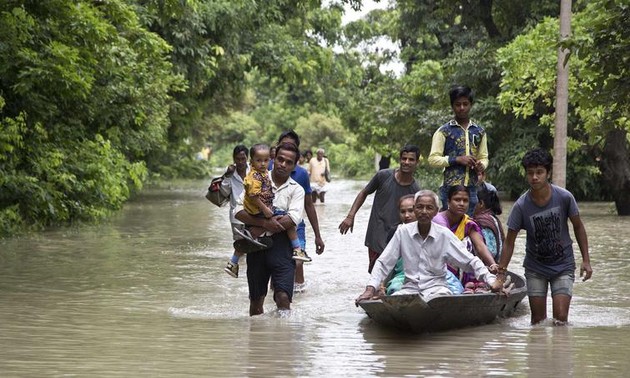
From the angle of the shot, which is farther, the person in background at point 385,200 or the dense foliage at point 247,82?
the dense foliage at point 247,82

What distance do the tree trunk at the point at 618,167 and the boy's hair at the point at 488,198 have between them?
18042 mm

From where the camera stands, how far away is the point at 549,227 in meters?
9.89

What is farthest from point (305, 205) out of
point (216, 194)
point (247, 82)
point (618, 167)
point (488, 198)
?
point (247, 82)

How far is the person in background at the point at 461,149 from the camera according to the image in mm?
11609

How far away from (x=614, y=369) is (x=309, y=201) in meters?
4.34

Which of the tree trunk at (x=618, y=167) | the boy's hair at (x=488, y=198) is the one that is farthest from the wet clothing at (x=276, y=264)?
the tree trunk at (x=618, y=167)

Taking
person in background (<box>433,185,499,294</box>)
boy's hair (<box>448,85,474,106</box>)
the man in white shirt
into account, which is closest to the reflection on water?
the man in white shirt

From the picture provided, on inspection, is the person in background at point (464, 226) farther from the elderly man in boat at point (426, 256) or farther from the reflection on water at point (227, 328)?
the elderly man in boat at point (426, 256)

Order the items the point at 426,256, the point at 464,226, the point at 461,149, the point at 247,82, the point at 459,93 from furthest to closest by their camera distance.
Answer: the point at 247,82
the point at 461,149
the point at 459,93
the point at 464,226
the point at 426,256

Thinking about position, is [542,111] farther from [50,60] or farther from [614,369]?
[614,369]

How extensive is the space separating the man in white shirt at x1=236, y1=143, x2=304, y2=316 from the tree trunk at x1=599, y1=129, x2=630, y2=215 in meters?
20.0

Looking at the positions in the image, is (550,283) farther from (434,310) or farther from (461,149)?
(461,149)

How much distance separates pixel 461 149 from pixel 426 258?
8.03 ft

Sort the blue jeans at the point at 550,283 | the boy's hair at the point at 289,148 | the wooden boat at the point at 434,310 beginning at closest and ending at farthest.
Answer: the wooden boat at the point at 434,310, the blue jeans at the point at 550,283, the boy's hair at the point at 289,148
